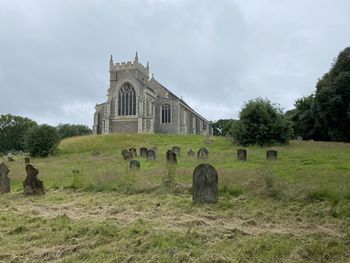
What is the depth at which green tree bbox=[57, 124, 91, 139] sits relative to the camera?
90.8m

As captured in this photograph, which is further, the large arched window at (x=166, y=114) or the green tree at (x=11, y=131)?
the green tree at (x=11, y=131)

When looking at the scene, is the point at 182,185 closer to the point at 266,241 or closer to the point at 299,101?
the point at 266,241

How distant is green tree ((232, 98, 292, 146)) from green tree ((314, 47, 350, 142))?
5.76 m

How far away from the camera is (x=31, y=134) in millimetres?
36656

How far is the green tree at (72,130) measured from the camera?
90750 mm

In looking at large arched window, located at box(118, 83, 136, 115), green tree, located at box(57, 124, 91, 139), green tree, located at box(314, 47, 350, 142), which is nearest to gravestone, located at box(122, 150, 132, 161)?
green tree, located at box(314, 47, 350, 142)

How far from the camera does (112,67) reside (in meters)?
65.9

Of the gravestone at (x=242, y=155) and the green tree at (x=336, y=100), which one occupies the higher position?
the green tree at (x=336, y=100)

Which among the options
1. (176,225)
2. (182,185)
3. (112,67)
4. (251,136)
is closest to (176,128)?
(112,67)

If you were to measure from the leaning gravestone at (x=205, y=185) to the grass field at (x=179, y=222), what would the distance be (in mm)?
316

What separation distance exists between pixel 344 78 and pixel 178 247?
35979 mm

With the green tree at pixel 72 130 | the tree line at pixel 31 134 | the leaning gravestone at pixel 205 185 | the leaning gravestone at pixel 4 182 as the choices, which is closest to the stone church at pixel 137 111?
the tree line at pixel 31 134

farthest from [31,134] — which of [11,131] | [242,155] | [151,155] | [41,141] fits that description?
[11,131]

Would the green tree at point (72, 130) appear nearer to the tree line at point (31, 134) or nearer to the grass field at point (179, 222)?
the tree line at point (31, 134)
